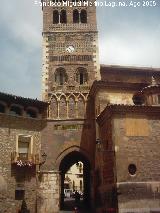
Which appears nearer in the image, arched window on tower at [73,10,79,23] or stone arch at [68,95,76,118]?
stone arch at [68,95,76,118]

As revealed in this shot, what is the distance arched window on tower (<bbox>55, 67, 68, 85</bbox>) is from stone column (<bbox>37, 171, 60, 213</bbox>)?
7590 mm

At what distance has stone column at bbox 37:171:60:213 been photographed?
76.0 ft

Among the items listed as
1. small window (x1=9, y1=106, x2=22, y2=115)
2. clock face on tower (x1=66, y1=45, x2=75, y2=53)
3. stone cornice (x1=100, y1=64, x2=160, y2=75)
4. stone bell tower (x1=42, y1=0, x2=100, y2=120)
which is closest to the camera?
small window (x1=9, y1=106, x2=22, y2=115)

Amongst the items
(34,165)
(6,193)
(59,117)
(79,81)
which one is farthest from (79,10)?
(6,193)

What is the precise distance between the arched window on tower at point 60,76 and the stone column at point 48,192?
24.9 ft

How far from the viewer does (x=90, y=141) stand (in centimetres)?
2503

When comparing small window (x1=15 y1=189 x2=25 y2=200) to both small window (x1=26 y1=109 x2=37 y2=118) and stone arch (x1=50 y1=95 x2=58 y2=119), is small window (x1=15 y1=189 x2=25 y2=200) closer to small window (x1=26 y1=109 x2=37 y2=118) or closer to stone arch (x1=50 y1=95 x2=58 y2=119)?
small window (x1=26 y1=109 x2=37 y2=118)

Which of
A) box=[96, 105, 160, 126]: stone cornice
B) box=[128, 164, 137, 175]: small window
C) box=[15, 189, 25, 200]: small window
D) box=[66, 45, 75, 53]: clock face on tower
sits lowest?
box=[15, 189, 25, 200]: small window

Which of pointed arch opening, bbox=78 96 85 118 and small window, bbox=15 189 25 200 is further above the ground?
pointed arch opening, bbox=78 96 85 118

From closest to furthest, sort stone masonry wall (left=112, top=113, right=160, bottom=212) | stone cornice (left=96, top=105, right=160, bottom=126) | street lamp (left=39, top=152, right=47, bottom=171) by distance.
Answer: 1. stone masonry wall (left=112, top=113, right=160, bottom=212)
2. stone cornice (left=96, top=105, right=160, bottom=126)
3. street lamp (left=39, top=152, right=47, bottom=171)

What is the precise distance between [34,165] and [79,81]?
8.01m

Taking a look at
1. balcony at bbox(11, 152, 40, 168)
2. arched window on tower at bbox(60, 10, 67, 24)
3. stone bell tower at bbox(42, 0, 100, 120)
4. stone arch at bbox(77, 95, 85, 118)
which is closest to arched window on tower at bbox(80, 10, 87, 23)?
stone bell tower at bbox(42, 0, 100, 120)

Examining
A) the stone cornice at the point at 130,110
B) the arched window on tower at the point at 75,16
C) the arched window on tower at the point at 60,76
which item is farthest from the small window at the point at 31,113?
the arched window on tower at the point at 75,16

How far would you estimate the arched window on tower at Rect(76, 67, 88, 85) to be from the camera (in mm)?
27125
